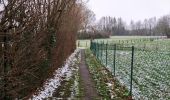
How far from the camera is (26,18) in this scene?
24.1 ft

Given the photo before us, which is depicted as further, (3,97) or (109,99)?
(109,99)

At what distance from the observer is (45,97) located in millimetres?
10680

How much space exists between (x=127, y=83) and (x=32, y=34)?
6.75 metres

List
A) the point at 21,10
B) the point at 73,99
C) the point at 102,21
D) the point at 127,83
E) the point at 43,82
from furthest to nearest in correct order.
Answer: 1. the point at 102,21
2. the point at 127,83
3. the point at 43,82
4. the point at 73,99
5. the point at 21,10

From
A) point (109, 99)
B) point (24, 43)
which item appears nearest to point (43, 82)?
point (109, 99)

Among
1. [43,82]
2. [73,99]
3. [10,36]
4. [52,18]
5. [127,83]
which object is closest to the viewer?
[10,36]

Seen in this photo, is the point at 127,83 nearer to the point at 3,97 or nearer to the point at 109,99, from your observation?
the point at 109,99

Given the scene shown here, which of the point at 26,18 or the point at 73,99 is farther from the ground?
the point at 26,18

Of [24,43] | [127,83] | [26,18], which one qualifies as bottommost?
[127,83]

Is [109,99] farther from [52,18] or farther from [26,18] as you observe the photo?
[52,18]

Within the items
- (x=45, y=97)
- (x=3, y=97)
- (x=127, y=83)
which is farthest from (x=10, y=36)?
(x=127, y=83)

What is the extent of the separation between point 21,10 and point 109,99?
15.6ft

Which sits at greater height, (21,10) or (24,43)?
(21,10)

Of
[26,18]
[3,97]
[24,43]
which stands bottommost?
[3,97]
